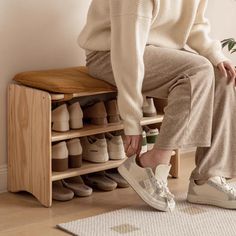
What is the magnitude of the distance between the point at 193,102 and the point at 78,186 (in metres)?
0.63

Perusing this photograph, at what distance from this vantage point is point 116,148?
2.70 meters

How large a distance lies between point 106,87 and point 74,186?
43cm

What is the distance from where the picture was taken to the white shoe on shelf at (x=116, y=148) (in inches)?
106

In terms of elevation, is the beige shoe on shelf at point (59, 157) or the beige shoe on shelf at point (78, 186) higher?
the beige shoe on shelf at point (59, 157)

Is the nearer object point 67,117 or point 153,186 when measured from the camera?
point 153,186

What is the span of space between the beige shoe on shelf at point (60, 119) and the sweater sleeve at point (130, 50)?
237 mm

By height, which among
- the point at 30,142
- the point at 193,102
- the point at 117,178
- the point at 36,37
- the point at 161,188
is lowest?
the point at 117,178

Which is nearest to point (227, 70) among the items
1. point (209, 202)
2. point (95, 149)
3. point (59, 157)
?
point (209, 202)

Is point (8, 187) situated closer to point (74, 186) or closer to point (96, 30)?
point (74, 186)

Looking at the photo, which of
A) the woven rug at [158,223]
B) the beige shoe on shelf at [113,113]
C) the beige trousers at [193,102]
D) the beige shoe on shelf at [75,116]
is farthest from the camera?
the beige shoe on shelf at [113,113]

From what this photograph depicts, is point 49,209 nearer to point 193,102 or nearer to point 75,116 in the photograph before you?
point 75,116

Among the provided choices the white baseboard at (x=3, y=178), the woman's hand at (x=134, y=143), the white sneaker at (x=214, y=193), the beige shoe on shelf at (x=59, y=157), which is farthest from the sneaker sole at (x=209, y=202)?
the white baseboard at (x=3, y=178)

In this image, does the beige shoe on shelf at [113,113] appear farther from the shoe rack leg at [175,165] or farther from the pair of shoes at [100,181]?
the shoe rack leg at [175,165]

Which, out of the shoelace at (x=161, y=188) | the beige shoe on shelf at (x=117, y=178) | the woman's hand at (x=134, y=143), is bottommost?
the beige shoe on shelf at (x=117, y=178)
